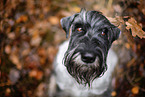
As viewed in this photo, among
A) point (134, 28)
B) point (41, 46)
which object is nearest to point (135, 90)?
point (134, 28)

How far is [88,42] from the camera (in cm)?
152

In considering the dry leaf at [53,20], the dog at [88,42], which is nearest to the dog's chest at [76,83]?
the dog at [88,42]

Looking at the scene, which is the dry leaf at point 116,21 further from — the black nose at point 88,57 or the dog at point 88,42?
the black nose at point 88,57

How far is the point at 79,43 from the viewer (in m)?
1.53

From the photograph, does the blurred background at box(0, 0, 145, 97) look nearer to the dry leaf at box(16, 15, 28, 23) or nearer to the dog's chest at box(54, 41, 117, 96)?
the dry leaf at box(16, 15, 28, 23)

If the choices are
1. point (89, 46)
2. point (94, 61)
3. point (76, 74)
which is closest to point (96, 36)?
point (89, 46)

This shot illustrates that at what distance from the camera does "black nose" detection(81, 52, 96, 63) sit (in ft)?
4.66

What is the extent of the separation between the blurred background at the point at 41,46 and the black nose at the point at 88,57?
31.3 inches

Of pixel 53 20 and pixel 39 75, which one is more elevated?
pixel 53 20

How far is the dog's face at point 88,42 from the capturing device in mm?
1475

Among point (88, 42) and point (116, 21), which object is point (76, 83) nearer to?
point (88, 42)

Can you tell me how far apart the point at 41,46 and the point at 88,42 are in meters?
1.88

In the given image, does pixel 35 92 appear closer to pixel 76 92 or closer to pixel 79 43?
pixel 76 92

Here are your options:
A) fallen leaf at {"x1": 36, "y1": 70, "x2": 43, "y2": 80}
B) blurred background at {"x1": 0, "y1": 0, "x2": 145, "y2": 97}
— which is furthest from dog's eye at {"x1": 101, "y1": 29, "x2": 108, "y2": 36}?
fallen leaf at {"x1": 36, "y1": 70, "x2": 43, "y2": 80}
